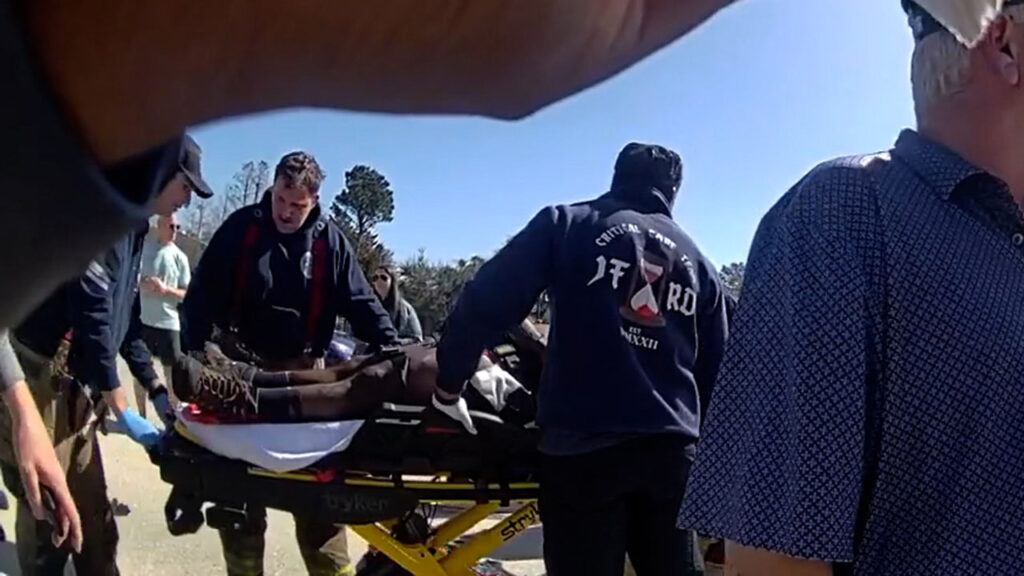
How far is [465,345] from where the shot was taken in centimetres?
357

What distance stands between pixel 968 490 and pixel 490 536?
2.72 m

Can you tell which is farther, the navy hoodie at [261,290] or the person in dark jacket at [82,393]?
the navy hoodie at [261,290]

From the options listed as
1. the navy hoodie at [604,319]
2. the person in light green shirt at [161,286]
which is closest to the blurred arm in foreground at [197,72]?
the navy hoodie at [604,319]

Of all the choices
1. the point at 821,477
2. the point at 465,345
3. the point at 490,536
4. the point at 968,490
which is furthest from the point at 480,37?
the point at 490,536

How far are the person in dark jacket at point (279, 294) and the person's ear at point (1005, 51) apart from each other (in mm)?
3048

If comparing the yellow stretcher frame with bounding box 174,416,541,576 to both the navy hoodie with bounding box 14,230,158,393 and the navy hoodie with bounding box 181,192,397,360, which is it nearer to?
the navy hoodie with bounding box 14,230,158,393

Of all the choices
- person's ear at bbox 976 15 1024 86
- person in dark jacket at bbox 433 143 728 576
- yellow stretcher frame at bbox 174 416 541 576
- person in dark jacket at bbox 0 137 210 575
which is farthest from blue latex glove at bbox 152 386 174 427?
person's ear at bbox 976 15 1024 86

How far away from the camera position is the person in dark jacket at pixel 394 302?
7.94 m

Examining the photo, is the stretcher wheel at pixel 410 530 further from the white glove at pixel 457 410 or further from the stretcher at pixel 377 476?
the white glove at pixel 457 410

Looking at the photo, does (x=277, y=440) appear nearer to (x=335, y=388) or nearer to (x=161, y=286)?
(x=335, y=388)

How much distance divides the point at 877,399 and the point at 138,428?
3155mm

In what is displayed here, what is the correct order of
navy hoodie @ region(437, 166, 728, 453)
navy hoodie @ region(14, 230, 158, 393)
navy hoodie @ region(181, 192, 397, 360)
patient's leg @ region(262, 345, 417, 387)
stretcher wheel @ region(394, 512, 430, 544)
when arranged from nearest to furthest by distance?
navy hoodie @ region(437, 166, 728, 453)
navy hoodie @ region(14, 230, 158, 393)
patient's leg @ region(262, 345, 417, 387)
stretcher wheel @ region(394, 512, 430, 544)
navy hoodie @ region(181, 192, 397, 360)

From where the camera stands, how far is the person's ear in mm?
1646

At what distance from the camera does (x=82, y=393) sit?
3748mm
